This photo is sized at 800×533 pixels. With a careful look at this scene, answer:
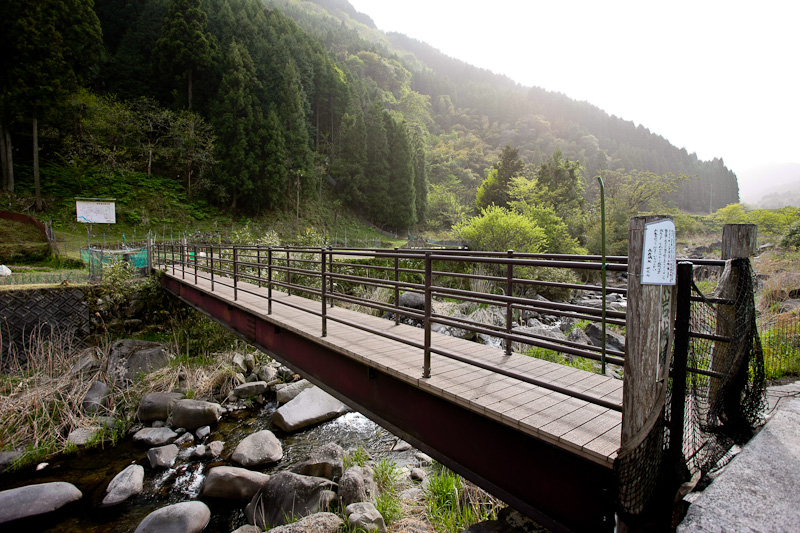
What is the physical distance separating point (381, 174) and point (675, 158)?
102222mm

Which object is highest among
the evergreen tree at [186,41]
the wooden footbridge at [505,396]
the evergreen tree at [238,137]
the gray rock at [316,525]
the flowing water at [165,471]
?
the evergreen tree at [186,41]

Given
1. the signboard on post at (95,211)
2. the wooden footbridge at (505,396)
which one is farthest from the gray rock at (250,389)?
the signboard on post at (95,211)

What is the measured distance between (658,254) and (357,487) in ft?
13.5

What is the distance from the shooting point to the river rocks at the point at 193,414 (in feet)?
23.2

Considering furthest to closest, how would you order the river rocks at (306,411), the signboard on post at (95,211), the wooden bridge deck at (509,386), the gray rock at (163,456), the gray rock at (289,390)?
the signboard on post at (95,211)
the gray rock at (289,390)
the river rocks at (306,411)
the gray rock at (163,456)
the wooden bridge deck at (509,386)

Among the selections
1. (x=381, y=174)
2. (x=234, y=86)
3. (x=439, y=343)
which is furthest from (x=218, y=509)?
(x=381, y=174)

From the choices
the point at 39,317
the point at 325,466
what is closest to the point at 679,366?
the point at 325,466

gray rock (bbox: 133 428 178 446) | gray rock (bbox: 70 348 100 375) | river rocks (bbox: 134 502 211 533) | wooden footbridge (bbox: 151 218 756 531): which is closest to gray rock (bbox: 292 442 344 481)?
river rocks (bbox: 134 502 211 533)

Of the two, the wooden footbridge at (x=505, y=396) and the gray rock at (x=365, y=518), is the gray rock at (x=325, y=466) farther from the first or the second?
the wooden footbridge at (x=505, y=396)

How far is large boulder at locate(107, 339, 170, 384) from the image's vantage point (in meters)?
8.61

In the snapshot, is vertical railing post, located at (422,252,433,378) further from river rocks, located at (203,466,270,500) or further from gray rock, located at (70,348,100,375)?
gray rock, located at (70,348,100,375)

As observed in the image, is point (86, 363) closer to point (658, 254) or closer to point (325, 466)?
point (325, 466)

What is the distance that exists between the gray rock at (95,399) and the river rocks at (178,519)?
372 centimetres

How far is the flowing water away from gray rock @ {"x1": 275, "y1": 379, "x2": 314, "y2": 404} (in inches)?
12.7
